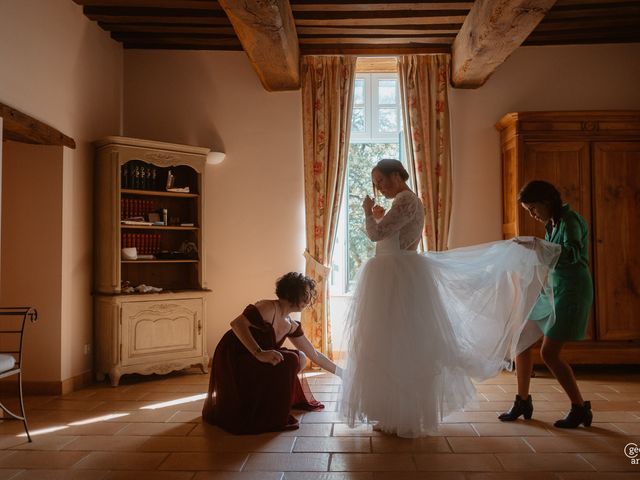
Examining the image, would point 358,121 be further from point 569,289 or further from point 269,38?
point 569,289

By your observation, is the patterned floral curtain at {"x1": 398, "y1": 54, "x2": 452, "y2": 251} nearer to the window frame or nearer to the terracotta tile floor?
the window frame

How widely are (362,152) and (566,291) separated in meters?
3.01

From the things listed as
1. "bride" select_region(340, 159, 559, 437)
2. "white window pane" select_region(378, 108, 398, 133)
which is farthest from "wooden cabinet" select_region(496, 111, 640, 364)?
"bride" select_region(340, 159, 559, 437)

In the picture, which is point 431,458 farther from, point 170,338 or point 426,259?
point 170,338

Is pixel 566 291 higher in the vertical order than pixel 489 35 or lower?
lower

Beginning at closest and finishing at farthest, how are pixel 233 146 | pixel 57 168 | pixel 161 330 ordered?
pixel 57 168 < pixel 161 330 < pixel 233 146

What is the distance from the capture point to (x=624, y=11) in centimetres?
477

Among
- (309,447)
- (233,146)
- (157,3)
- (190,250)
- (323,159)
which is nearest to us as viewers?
(309,447)

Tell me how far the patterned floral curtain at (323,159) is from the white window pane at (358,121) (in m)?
0.37

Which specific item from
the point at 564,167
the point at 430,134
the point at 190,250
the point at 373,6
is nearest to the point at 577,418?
the point at 564,167

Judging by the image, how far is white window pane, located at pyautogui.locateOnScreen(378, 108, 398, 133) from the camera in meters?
5.73

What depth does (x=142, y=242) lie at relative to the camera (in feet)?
16.7

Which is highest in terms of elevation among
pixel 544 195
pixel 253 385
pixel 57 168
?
pixel 57 168

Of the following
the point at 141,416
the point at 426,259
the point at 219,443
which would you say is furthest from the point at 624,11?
the point at 141,416
